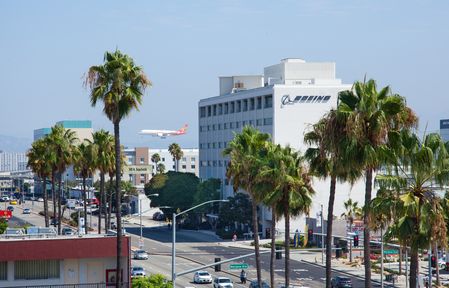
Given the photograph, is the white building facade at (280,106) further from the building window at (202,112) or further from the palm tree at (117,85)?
the palm tree at (117,85)

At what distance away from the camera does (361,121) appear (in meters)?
37.9

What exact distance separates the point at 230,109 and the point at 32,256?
12845 centimetres

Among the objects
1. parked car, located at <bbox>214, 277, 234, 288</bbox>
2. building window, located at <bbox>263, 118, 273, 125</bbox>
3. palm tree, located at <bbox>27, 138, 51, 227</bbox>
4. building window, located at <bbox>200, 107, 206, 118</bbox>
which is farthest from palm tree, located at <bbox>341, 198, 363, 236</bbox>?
building window, located at <bbox>200, 107, 206, 118</bbox>

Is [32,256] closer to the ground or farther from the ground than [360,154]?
closer to the ground

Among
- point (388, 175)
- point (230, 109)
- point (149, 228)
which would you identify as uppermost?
point (230, 109)

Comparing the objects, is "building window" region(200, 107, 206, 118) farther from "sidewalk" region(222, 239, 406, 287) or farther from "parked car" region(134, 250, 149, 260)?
"parked car" region(134, 250, 149, 260)

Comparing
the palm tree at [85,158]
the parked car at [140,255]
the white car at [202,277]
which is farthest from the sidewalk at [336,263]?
the palm tree at [85,158]

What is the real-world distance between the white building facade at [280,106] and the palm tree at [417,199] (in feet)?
356

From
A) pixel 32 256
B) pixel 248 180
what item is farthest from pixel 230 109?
pixel 32 256

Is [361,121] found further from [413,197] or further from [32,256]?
[32,256]

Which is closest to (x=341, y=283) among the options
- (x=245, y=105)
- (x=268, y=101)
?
(x=268, y=101)

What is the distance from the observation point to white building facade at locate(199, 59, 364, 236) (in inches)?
6127

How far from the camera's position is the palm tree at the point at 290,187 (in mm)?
62469

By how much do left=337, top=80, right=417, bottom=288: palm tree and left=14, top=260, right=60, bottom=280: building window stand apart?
65.9 ft
